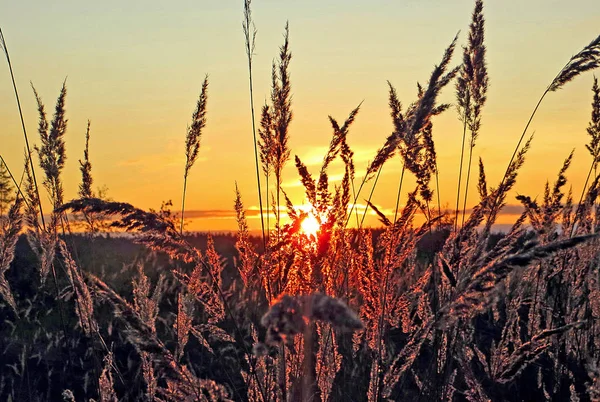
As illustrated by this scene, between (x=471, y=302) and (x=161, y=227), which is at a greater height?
(x=161, y=227)

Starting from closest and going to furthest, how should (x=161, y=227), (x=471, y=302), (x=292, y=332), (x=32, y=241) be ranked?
(x=292, y=332) → (x=471, y=302) → (x=161, y=227) → (x=32, y=241)

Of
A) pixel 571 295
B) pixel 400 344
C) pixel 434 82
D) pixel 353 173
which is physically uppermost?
pixel 434 82

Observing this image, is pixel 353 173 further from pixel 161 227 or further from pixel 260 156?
pixel 161 227

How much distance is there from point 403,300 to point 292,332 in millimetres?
1925

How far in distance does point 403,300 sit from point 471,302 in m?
1.48

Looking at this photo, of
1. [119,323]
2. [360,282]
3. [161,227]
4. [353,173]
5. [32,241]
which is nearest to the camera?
[161,227]

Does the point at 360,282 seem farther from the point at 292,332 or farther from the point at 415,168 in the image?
the point at 292,332

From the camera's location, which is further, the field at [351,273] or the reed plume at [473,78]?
the reed plume at [473,78]

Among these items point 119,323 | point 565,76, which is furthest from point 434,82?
point 119,323

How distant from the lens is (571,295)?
174 inches

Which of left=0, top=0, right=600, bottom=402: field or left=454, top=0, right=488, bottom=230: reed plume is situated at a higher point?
left=454, top=0, right=488, bottom=230: reed plume

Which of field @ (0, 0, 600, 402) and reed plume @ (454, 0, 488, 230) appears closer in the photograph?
field @ (0, 0, 600, 402)

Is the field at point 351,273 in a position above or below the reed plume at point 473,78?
below

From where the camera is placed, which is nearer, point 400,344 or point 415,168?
point 415,168
